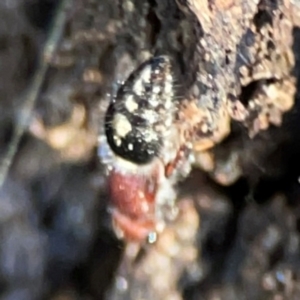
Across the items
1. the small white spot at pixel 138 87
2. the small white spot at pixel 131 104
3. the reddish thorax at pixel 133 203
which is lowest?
the reddish thorax at pixel 133 203

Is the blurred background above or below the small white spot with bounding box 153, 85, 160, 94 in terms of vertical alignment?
below

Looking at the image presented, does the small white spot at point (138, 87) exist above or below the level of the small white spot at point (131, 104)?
above

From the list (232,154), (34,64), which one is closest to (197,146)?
(232,154)

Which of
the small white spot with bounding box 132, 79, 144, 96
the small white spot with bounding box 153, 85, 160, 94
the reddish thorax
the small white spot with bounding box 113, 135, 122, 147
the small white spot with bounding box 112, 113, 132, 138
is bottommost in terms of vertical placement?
the reddish thorax

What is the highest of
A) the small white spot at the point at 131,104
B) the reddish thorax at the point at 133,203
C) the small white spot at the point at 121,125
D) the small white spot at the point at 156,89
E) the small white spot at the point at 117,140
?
the small white spot at the point at 156,89

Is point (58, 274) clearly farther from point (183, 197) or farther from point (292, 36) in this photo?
point (292, 36)

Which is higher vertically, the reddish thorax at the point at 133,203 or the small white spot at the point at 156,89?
the small white spot at the point at 156,89
